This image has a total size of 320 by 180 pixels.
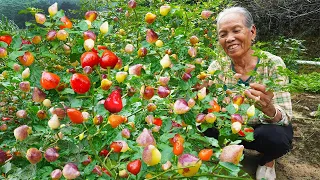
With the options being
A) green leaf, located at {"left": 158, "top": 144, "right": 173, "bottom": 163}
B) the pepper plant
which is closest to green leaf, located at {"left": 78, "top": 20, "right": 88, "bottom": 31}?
the pepper plant

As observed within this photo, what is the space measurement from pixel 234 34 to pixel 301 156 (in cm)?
98

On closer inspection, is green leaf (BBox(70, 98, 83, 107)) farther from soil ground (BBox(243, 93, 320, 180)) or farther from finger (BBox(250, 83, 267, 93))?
soil ground (BBox(243, 93, 320, 180))

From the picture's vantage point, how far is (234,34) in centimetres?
184

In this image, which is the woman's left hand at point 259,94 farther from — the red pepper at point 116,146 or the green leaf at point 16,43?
the green leaf at point 16,43

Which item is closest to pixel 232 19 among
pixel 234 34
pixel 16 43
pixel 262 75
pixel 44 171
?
pixel 234 34

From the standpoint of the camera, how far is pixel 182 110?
2.64 ft

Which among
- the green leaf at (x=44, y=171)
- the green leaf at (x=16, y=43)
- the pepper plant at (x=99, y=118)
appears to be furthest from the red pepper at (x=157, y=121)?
the green leaf at (x=16, y=43)

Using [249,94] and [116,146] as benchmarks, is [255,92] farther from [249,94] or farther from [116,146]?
[116,146]

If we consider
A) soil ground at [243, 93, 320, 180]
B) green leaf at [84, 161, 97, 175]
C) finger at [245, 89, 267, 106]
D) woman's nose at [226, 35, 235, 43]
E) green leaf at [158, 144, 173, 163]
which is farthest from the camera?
soil ground at [243, 93, 320, 180]

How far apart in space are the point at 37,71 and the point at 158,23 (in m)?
0.81

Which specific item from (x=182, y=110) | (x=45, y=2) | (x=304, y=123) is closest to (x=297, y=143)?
(x=304, y=123)

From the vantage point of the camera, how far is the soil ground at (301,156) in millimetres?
2033

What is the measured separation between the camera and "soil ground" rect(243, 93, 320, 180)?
2.03 metres

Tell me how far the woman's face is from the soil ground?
0.75 m
